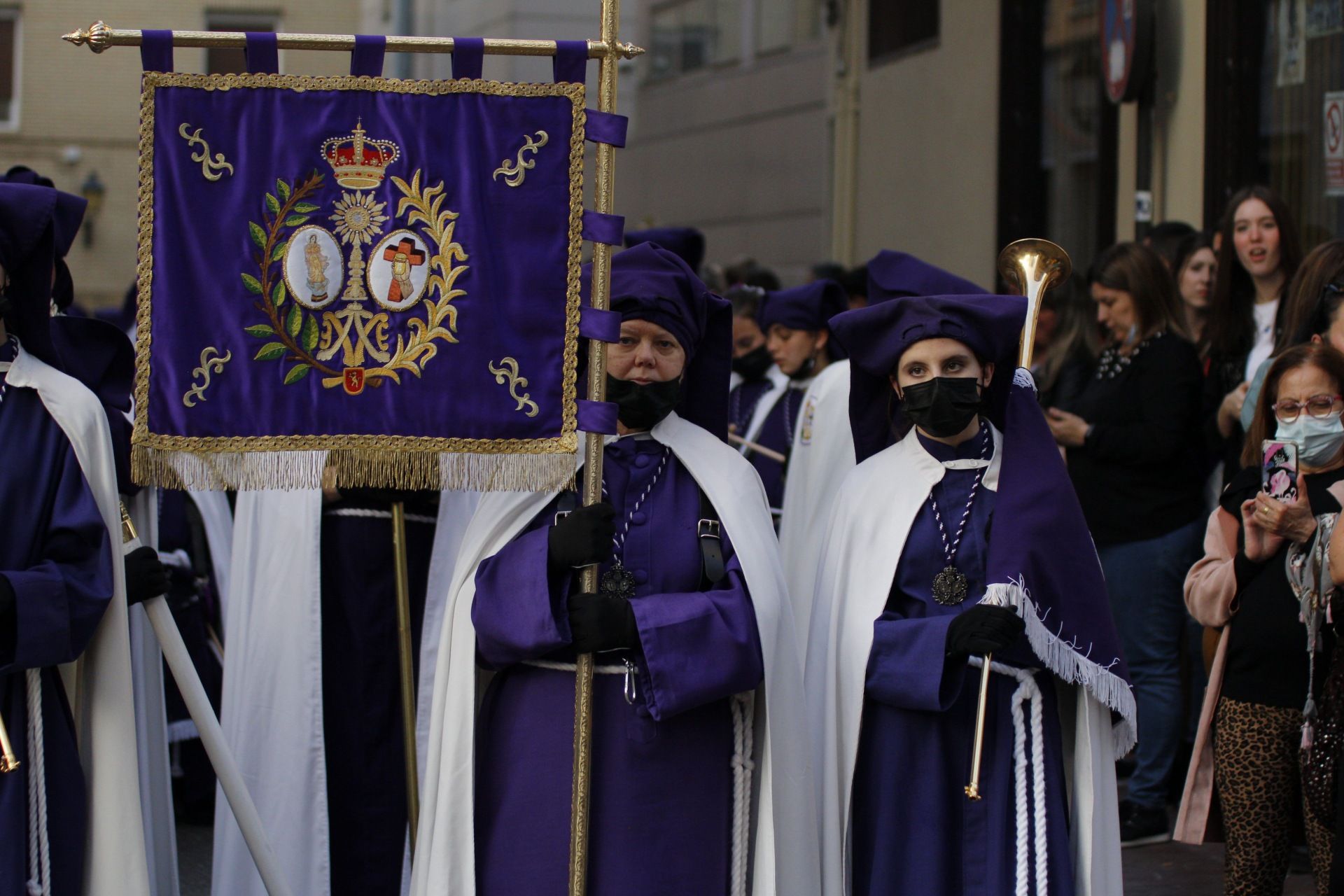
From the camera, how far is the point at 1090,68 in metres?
11.4

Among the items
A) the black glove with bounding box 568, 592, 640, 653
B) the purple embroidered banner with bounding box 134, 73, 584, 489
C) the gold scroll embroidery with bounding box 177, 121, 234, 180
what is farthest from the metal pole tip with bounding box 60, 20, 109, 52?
the black glove with bounding box 568, 592, 640, 653

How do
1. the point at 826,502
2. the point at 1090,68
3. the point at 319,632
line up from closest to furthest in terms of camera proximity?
A: the point at 319,632
the point at 826,502
the point at 1090,68

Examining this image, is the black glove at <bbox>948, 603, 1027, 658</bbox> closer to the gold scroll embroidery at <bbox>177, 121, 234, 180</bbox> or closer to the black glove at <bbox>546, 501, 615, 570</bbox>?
the black glove at <bbox>546, 501, 615, 570</bbox>

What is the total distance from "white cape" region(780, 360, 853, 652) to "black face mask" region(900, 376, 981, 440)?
2628 mm

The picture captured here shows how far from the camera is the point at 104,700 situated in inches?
177

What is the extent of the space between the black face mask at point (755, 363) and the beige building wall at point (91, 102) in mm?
17174

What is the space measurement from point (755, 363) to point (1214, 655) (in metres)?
4.11

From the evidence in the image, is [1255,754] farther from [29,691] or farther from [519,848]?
[29,691]

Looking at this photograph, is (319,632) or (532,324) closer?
(532,324)

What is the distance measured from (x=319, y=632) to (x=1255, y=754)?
9.08 ft

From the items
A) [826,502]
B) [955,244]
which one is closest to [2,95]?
[955,244]

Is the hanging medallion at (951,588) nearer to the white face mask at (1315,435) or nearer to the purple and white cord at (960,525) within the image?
the purple and white cord at (960,525)

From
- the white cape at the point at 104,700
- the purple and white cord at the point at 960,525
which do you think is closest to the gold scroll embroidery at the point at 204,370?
the white cape at the point at 104,700

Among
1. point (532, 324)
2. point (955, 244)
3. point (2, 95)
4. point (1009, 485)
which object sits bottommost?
point (1009, 485)
